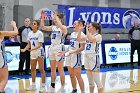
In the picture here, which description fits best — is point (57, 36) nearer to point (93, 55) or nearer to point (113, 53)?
point (93, 55)

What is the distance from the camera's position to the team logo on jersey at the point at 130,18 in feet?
65.4

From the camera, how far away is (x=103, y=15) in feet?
63.4

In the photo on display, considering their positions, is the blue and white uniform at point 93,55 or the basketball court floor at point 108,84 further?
the basketball court floor at point 108,84

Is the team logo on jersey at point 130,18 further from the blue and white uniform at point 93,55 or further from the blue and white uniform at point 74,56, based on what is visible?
the blue and white uniform at point 93,55

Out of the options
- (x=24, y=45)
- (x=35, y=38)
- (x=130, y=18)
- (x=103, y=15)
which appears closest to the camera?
(x=35, y=38)

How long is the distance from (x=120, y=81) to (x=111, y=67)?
463cm

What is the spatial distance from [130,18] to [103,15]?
1.83 m

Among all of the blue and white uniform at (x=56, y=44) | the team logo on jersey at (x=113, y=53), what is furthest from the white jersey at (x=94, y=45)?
the team logo on jersey at (x=113, y=53)

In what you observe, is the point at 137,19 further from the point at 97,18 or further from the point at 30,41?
the point at 30,41

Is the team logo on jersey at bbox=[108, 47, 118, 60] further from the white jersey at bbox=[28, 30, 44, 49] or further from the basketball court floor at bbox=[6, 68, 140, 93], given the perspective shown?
the white jersey at bbox=[28, 30, 44, 49]

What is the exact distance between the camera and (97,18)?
1900 cm

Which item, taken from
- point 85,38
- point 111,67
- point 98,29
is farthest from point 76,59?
point 111,67

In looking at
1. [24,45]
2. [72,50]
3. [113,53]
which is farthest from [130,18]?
[72,50]

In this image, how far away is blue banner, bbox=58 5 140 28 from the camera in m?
18.0
